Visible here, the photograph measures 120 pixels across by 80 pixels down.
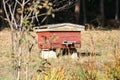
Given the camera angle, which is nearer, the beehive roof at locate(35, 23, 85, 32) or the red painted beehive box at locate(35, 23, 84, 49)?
the red painted beehive box at locate(35, 23, 84, 49)

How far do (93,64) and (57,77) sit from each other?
0.64m

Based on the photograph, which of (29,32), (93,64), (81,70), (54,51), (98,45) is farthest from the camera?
(98,45)

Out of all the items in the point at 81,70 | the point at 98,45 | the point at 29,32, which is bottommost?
the point at 98,45

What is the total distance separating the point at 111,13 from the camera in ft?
132

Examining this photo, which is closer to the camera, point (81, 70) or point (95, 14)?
point (81, 70)

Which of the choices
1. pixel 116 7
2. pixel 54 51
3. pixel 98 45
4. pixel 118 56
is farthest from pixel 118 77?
pixel 116 7

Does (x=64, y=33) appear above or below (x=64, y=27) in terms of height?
below

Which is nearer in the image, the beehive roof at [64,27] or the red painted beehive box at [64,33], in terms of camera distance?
the red painted beehive box at [64,33]

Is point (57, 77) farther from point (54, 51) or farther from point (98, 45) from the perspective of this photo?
→ point (98, 45)

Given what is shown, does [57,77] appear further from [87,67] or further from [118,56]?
[118,56]

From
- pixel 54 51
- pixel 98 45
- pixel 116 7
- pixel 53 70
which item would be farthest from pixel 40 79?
pixel 116 7

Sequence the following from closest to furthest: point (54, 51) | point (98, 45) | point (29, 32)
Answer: point (29, 32) < point (54, 51) < point (98, 45)

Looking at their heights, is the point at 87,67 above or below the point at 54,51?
above

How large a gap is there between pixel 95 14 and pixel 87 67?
1275 inches
